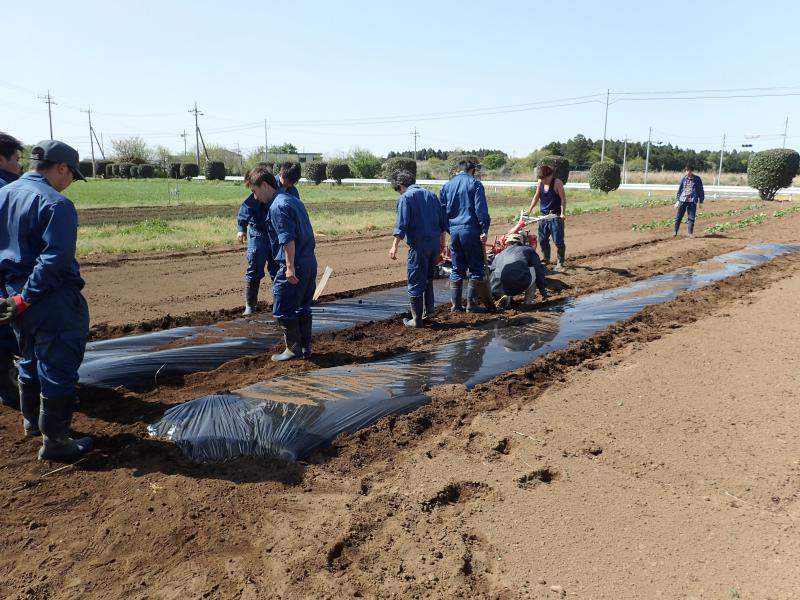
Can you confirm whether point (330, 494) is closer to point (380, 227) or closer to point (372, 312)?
point (372, 312)

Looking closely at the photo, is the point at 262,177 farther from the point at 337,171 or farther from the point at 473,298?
the point at 337,171

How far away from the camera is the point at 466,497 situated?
3.22 m

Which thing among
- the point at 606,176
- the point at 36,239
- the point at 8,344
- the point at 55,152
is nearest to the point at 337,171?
the point at 606,176

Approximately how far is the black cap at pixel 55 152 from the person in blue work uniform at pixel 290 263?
5.60ft

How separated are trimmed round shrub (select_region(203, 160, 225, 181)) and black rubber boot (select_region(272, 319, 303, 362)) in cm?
5777

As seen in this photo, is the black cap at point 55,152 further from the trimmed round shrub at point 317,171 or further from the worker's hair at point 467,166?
the trimmed round shrub at point 317,171

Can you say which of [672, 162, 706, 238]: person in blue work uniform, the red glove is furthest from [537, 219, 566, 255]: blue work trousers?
the red glove

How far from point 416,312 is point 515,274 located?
1.65 m

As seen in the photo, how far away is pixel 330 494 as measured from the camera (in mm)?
3262

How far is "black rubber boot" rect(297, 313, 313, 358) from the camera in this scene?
5.46 m

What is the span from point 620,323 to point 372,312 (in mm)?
2958

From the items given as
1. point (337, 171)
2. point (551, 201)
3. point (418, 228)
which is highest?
point (337, 171)

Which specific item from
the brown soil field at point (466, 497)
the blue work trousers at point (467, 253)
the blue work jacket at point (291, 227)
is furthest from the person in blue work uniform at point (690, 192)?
the blue work jacket at point (291, 227)

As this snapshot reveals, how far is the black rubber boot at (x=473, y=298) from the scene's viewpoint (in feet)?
23.7
